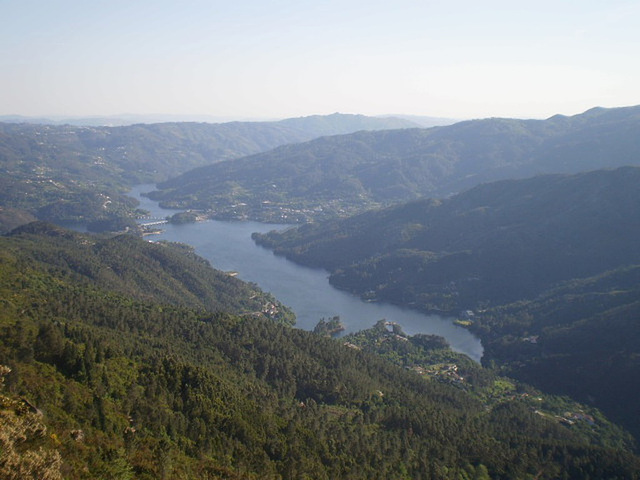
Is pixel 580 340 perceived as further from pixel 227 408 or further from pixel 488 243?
pixel 227 408

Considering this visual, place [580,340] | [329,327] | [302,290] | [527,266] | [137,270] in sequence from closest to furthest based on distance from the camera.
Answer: [580,340] < [329,327] < [137,270] < [527,266] < [302,290]

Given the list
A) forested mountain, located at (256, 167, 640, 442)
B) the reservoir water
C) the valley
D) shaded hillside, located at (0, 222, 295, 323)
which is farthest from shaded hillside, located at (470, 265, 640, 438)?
shaded hillside, located at (0, 222, 295, 323)

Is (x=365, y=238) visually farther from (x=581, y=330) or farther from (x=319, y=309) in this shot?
(x=581, y=330)

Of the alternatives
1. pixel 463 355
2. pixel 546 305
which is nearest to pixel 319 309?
pixel 463 355

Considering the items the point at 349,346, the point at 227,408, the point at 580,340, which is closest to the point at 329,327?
the point at 349,346

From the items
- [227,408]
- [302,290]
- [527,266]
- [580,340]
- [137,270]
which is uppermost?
[227,408]

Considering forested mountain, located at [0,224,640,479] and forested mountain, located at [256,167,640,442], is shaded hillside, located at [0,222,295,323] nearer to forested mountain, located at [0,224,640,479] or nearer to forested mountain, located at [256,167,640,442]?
forested mountain, located at [0,224,640,479]
